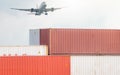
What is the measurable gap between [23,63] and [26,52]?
1078cm

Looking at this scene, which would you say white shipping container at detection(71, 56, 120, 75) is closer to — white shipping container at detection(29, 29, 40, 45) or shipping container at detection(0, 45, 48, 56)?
shipping container at detection(0, 45, 48, 56)

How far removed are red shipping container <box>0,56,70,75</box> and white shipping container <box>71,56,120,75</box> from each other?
3.82 feet

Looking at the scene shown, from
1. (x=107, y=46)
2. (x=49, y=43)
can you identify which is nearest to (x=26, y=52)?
(x=49, y=43)

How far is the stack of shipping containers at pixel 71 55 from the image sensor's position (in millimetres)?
31062

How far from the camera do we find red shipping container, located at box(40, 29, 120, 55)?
142 feet

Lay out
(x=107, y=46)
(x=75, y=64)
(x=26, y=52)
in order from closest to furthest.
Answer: (x=75, y=64) → (x=26, y=52) → (x=107, y=46)

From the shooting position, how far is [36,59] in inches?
1231

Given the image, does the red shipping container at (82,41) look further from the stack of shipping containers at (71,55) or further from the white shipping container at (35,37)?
the white shipping container at (35,37)

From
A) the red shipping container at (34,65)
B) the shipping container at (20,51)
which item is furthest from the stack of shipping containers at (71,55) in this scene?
the shipping container at (20,51)

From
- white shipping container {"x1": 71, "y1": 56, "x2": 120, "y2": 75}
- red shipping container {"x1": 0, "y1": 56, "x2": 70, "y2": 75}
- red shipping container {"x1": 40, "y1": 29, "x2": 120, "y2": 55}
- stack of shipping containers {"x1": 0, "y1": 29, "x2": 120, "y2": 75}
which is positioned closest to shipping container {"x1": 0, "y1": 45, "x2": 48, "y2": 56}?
stack of shipping containers {"x1": 0, "y1": 29, "x2": 120, "y2": 75}

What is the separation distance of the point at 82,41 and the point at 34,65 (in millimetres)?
13660

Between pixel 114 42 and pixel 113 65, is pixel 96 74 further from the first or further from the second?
pixel 114 42

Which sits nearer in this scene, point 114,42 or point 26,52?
point 26,52

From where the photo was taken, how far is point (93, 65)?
109 ft
